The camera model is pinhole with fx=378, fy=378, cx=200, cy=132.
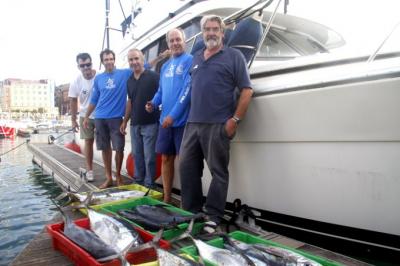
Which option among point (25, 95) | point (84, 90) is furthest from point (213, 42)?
point (25, 95)

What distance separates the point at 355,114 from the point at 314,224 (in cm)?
100

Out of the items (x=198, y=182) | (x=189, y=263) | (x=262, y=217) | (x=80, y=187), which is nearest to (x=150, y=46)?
(x=80, y=187)

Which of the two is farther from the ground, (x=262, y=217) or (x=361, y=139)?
(x=361, y=139)

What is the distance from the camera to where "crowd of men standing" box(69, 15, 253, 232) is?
3.26 metres

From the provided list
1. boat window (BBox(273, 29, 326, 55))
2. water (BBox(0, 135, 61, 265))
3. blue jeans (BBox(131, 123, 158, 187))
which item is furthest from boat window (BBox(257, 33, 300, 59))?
water (BBox(0, 135, 61, 265))

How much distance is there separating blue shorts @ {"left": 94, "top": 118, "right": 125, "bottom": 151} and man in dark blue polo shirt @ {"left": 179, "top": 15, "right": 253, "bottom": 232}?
1827 millimetres

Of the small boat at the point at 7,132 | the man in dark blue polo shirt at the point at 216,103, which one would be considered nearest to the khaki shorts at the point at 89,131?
the man in dark blue polo shirt at the point at 216,103

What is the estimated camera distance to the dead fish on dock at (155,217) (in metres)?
3.20

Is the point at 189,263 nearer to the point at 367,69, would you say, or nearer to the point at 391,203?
the point at 391,203

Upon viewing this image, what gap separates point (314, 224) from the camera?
3.12m

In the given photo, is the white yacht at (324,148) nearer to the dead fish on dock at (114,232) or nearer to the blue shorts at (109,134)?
the dead fish on dock at (114,232)

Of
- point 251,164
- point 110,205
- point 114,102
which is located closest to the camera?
point 251,164

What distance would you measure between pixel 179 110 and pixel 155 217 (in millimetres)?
1053

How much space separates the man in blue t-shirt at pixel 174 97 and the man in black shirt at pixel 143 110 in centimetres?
45
